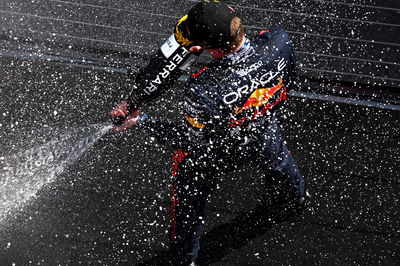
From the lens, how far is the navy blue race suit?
1933mm

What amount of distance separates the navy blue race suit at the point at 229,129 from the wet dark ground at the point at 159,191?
0.72 ft

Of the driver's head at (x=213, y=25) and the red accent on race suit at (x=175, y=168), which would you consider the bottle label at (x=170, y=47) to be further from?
the red accent on race suit at (x=175, y=168)

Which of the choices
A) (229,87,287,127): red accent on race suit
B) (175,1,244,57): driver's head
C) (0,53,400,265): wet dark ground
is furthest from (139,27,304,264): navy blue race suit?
(0,53,400,265): wet dark ground

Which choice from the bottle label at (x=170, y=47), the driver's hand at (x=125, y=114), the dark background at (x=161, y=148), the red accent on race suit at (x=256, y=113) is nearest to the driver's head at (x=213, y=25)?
the bottle label at (x=170, y=47)

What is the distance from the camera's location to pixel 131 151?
2883 mm

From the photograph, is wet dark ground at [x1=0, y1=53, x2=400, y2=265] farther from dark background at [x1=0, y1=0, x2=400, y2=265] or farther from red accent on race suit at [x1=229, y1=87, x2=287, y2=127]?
red accent on race suit at [x1=229, y1=87, x2=287, y2=127]

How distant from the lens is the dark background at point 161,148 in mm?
2729

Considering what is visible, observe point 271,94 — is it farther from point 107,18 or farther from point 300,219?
point 107,18

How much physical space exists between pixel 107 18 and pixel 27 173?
1035mm

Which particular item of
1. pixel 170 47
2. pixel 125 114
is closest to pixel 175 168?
pixel 125 114

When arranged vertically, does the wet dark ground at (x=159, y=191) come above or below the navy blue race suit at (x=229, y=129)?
below

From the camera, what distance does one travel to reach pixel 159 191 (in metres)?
2.85

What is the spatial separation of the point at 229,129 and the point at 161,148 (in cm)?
83

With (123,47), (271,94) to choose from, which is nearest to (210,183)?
(271,94)
